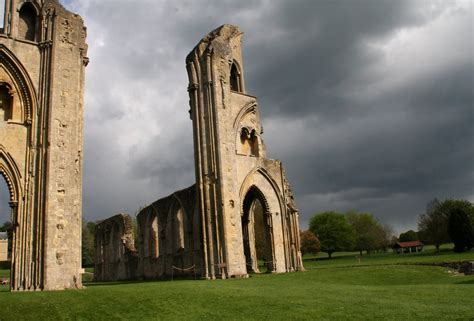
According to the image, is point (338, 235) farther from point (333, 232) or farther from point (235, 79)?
point (235, 79)

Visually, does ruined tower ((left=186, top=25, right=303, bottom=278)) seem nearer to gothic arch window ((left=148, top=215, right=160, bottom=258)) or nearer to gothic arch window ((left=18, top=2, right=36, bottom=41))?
gothic arch window ((left=148, top=215, right=160, bottom=258))

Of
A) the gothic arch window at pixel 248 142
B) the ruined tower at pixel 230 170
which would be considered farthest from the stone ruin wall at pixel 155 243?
the gothic arch window at pixel 248 142

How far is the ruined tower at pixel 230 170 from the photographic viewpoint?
23.0 meters

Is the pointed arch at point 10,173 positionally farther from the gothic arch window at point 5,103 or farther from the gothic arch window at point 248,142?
the gothic arch window at point 248,142

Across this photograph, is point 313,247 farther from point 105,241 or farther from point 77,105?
point 77,105

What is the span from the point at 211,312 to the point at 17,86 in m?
14.6

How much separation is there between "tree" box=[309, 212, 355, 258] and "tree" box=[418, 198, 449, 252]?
10822mm

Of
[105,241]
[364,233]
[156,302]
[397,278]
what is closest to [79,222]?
[156,302]

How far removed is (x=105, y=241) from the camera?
1623 inches

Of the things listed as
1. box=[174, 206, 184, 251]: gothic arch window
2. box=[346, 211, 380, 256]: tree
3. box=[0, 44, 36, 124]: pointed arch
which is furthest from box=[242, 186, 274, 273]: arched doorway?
box=[346, 211, 380, 256]: tree

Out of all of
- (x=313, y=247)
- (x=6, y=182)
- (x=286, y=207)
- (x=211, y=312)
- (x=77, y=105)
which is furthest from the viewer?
(x=313, y=247)

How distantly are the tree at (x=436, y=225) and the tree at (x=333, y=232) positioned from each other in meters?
10.8

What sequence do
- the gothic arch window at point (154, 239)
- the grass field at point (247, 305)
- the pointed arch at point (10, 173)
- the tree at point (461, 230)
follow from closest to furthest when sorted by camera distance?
the grass field at point (247, 305), the pointed arch at point (10, 173), the gothic arch window at point (154, 239), the tree at point (461, 230)

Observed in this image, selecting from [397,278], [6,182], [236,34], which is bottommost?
[397,278]
